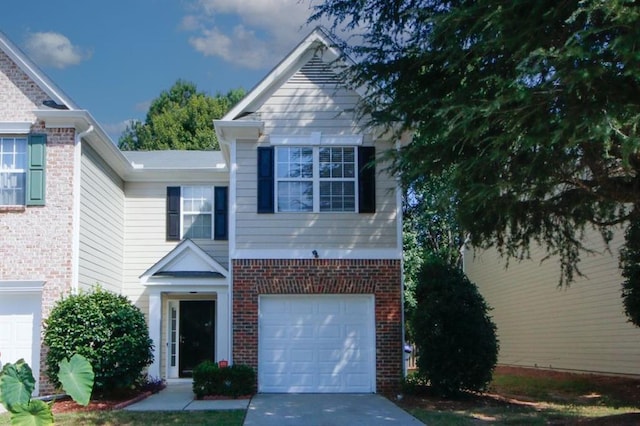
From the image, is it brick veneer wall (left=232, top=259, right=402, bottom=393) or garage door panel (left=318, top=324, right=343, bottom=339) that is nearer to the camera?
brick veneer wall (left=232, top=259, right=402, bottom=393)

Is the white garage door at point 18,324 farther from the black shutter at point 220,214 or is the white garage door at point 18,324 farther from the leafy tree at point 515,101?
the leafy tree at point 515,101

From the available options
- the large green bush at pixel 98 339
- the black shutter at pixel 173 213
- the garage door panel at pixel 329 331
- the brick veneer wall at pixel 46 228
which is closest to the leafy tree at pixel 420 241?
the garage door panel at pixel 329 331

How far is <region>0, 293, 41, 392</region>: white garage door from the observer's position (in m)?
14.7

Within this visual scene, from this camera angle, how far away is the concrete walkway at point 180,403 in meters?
12.6

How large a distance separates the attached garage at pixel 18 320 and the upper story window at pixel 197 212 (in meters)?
4.44

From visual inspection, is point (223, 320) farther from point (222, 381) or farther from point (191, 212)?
point (222, 381)

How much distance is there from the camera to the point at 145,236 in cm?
1862

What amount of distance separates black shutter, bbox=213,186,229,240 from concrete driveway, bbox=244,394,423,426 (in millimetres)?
5305

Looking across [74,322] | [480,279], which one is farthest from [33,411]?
[480,279]

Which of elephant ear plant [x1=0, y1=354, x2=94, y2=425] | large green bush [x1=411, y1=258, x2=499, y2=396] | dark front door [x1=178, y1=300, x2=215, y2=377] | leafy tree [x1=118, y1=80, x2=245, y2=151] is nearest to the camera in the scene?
elephant ear plant [x1=0, y1=354, x2=94, y2=425]

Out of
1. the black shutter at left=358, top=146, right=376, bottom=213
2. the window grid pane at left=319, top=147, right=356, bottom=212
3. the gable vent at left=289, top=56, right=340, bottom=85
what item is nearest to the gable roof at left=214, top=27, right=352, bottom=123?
the gable vent at left=289, top=56, right=340, bottom=85

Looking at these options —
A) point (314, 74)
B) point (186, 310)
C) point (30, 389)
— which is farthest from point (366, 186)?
point (30, 389)

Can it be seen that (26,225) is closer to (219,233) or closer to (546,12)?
(219,233)

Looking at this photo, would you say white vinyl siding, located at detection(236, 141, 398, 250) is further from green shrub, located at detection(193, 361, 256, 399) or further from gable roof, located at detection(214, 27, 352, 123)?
green shrub, located at detection(193, 361, 256, 399)
